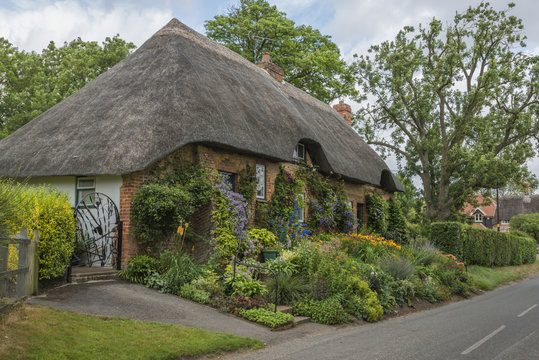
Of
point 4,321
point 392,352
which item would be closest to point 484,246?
point 392,352

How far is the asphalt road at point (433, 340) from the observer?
689 cm

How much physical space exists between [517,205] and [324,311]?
62.9m

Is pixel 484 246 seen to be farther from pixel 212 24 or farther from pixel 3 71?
pixel 3 71

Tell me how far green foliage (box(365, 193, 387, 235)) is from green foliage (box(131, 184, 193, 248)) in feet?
41.0

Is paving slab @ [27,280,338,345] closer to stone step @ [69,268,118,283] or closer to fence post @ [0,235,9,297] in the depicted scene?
stone step @ [69,268,118,283]

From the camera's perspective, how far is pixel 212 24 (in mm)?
28422

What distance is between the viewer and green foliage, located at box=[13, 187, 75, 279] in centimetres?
862

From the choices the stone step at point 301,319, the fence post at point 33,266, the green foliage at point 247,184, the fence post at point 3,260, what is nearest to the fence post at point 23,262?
the fence post at point 33,266

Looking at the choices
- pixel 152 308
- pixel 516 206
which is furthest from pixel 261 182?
pixel 516 206

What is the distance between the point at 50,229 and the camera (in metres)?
8.76

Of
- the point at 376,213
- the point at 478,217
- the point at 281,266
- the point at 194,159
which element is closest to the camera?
the point at 281,266

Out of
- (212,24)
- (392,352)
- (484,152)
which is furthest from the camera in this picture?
(212,24)

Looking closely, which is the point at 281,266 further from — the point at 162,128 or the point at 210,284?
the point at 162,128

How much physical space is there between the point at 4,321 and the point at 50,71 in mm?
24374
